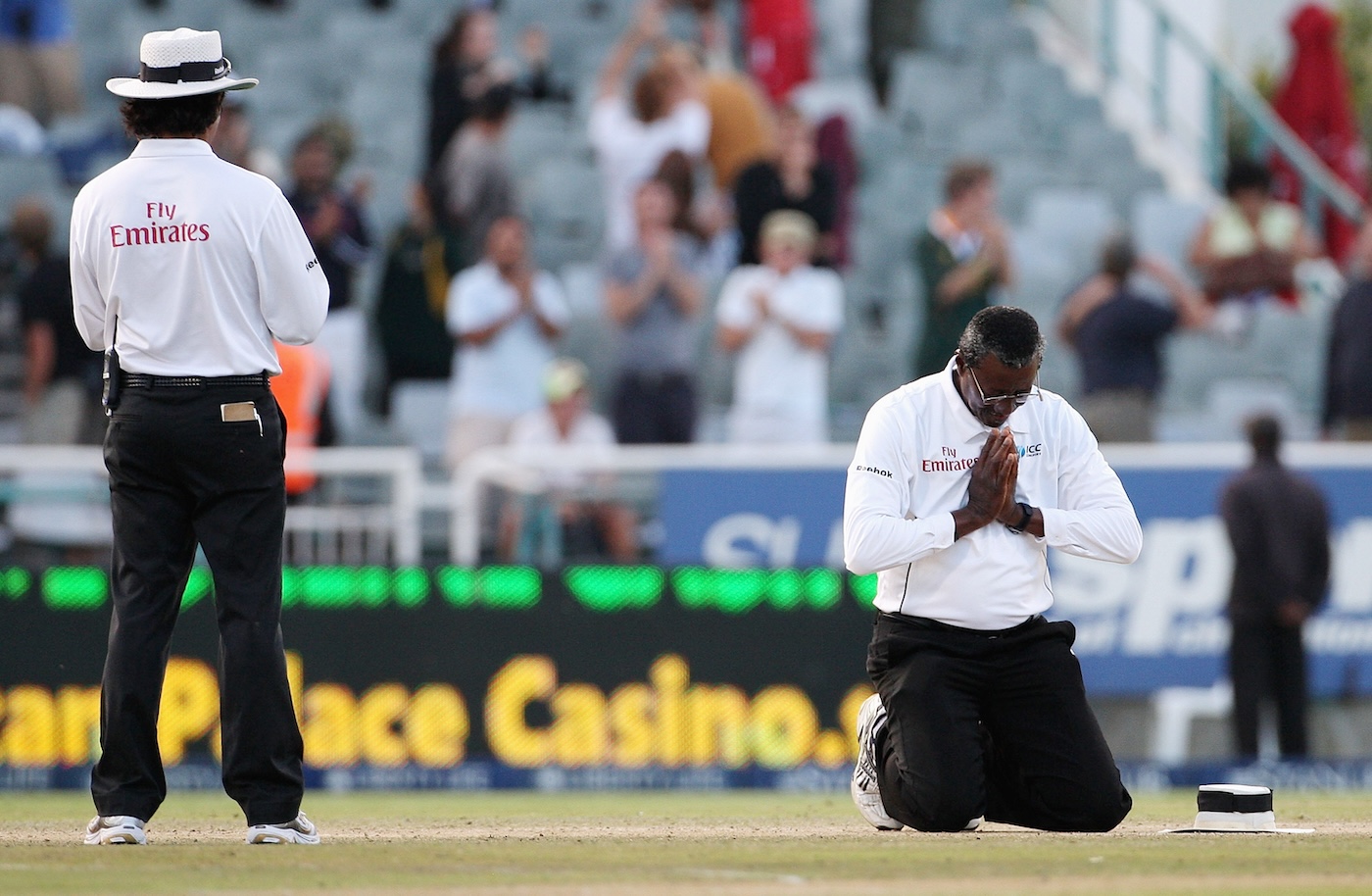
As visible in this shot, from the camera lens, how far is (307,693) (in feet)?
41.9

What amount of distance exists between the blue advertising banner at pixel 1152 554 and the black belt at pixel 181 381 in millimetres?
6777

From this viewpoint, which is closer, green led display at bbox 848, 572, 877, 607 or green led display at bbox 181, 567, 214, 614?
green led display at bbox 181, 567, 214, 614

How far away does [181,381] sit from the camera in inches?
271

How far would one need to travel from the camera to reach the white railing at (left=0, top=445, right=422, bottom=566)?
1306cm

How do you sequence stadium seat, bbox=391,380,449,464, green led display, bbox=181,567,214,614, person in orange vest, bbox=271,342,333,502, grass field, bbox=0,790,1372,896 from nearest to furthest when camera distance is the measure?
grass field, bbox=0,790,1372,896, green led display, bbox=181,567,214,614, person in orange vest, bbox=271,342,333,502, stadium seat, bbox=391,380,449,464

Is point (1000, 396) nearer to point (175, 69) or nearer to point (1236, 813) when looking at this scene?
point (1236, 813)

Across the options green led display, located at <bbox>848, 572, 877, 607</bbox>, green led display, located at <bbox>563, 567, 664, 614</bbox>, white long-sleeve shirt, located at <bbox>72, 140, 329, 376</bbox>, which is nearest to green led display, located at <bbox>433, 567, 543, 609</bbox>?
green led display, located at <bbox>563, 567, 664, 614</bbox>

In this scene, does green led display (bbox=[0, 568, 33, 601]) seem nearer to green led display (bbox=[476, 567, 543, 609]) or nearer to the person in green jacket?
green led display (bbox=[476, 567, 543, 609])

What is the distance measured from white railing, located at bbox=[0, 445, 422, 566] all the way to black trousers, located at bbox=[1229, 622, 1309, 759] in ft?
15.7

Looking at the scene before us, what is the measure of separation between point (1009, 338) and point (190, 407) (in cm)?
259

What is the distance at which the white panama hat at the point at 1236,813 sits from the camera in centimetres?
782

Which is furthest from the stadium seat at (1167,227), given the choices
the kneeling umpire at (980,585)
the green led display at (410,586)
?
the kneeling umpire at (980,585)

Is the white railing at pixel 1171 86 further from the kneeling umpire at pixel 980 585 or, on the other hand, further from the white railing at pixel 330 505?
the kneeling umpire at pixel 980 585

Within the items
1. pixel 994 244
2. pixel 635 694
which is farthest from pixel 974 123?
pixel 635 694
